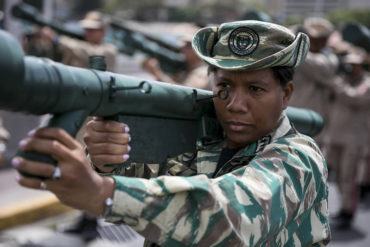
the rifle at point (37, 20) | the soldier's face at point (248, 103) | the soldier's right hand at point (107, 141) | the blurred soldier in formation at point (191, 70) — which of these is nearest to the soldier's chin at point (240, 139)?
the soldier's face at point (248, 103)

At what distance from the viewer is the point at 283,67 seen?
161 centimetres

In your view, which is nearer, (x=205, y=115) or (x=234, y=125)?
(x=234, y=125)

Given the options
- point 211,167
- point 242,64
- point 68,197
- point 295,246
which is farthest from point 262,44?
point 68,197

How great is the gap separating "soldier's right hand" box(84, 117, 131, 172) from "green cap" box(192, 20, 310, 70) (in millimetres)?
363

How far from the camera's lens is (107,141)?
4.53 feet

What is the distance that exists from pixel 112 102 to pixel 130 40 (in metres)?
6.63

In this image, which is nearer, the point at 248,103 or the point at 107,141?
the point at 107,141

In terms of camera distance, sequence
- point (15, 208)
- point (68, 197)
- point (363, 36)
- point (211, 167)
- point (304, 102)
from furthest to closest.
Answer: point (363, 36) < point (304, 102) < point (15, 208) < point (211, 167) < point (68, 197)

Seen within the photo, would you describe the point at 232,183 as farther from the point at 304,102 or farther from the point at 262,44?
the point at 304,102

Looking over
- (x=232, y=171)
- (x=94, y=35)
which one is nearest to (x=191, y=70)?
(x=94, y=35)

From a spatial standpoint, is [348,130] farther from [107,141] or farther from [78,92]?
[78,92]

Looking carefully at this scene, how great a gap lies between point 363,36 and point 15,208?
440 cm

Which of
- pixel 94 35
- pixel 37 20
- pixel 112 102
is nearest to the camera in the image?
pixel 112 102

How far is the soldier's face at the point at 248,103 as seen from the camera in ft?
5.14
